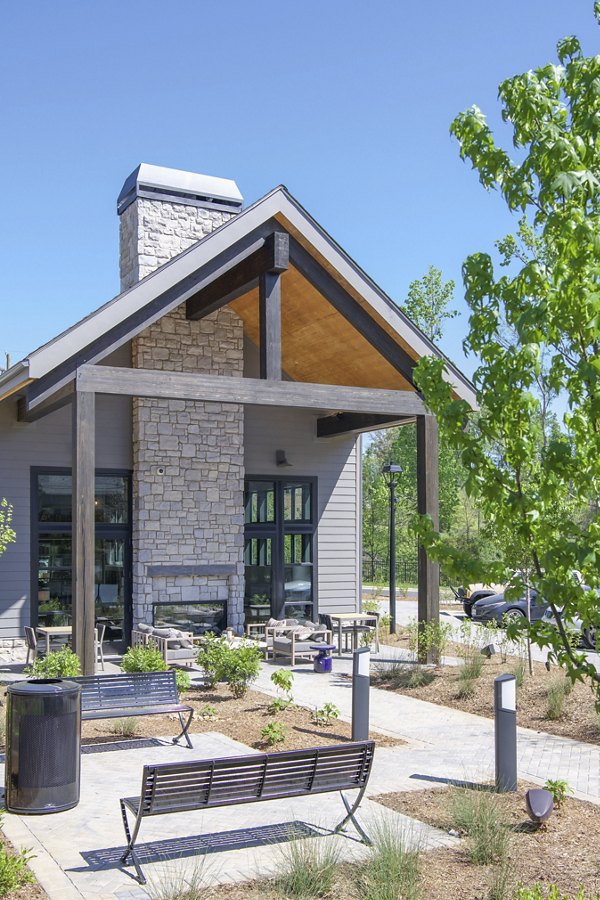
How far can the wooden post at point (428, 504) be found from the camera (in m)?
14.9

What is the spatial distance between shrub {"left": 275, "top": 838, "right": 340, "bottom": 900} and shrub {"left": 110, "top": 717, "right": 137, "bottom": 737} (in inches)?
181

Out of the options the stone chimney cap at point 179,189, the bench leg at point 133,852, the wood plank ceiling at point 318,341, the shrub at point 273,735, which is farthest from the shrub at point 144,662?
the stone chimney cap at point 179,189

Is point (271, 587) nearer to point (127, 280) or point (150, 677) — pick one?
point (127, 280)

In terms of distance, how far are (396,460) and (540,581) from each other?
109 feet

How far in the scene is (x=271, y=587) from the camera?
728 inches

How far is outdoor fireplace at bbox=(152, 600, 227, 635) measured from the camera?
1677 centimetres

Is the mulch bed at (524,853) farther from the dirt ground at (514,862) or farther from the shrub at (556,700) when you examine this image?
the shrub at (556,700)

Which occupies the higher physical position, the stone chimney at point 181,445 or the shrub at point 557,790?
the stone chimney at point 181,445

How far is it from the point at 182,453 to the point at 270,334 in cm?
419

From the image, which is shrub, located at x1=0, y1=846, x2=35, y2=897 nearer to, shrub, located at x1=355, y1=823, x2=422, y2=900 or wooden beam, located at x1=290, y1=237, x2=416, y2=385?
shrub, located at x1=355, y1=823, x2=422, y2=900

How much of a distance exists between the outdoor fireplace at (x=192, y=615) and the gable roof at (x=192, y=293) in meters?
5.22

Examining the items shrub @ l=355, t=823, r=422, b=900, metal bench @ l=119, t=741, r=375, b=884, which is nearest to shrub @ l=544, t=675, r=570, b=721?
metal bench @ l=119, t=741, r=375, b=884

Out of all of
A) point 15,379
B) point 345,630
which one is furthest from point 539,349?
point 345,630

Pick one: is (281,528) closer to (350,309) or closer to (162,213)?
(350,309)
